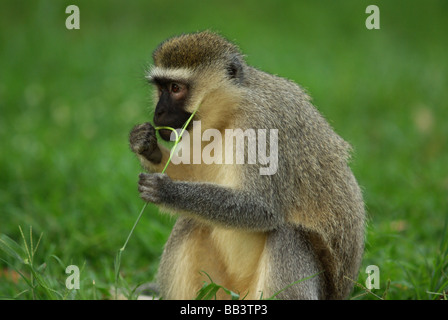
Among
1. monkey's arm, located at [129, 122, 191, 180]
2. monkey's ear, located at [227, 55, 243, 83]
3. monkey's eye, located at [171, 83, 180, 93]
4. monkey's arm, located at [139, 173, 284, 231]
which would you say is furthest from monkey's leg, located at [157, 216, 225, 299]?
monkey's ear, located at [227, 55, 243, 83]

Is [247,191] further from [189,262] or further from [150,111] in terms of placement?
[150,111]

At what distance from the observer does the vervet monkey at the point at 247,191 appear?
4488 mm

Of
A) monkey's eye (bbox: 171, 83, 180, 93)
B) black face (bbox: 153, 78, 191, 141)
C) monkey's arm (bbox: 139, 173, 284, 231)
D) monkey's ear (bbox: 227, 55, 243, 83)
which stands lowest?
monkey's arm (bbox: 139, 173, 284, 231)

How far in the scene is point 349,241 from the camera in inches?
191

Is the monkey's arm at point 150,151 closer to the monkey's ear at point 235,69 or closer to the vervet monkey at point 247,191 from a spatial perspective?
the vervet monkey at point 247,191

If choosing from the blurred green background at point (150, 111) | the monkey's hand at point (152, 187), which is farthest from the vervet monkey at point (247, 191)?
the blurred green background at point (150, 111)

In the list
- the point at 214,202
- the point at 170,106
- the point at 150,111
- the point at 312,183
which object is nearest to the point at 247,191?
the point at 214,202

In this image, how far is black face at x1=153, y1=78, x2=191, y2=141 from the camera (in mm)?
4598

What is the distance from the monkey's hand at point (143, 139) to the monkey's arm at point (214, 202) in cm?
58

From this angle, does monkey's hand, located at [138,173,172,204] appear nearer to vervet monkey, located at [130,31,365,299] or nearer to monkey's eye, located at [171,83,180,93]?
vervet monkey, located at [130,31,365,299]

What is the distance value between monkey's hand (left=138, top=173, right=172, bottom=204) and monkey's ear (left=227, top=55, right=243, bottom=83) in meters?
1.08
